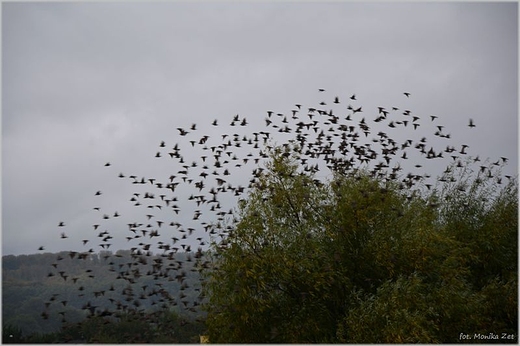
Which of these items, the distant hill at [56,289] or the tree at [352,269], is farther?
the distant hill at [56,289]

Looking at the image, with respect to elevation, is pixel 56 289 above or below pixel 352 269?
below

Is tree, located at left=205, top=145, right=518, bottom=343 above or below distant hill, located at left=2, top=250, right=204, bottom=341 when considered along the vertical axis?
above

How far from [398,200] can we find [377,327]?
21.5 ft

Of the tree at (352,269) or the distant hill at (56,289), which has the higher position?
the tree at (352,269)

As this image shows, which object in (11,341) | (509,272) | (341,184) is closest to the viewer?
(509,272)

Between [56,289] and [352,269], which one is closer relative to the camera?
[352,269]

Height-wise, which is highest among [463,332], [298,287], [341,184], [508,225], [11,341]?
[341,184]

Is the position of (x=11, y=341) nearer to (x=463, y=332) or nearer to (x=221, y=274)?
(x=221, y=274)

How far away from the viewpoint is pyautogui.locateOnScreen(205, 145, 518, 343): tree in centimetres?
1762

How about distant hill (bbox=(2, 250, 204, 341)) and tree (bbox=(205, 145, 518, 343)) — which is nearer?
tree (bbox=(205, 145, 518, 343))

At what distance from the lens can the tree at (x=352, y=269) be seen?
17625 millimetres

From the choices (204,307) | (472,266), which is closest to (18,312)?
(204,307)

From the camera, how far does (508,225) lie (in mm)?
22609

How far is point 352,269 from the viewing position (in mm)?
20234
